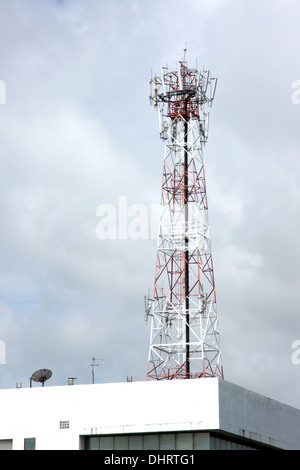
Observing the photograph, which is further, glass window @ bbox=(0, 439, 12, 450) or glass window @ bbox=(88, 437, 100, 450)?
glass window @ bbox=(0, 439, 12, 450)

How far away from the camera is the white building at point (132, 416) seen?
66375 millimetres

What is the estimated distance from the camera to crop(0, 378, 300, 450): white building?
6638cm

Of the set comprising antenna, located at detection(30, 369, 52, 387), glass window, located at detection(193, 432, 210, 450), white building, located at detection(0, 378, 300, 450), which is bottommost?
glass window, located at detection(193, 432, 210, 450)

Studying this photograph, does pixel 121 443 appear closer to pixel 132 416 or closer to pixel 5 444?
pixel 132 416

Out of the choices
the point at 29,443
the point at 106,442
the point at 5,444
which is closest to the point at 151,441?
the point at 106,442

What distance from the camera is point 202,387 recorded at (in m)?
66.6

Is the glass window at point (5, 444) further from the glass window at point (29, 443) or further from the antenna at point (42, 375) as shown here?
the antenna at point (42, 375)

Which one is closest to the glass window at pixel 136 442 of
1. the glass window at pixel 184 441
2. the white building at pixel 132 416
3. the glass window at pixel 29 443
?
the white building at pixel 132 416

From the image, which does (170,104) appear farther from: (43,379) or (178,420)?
(178,420)

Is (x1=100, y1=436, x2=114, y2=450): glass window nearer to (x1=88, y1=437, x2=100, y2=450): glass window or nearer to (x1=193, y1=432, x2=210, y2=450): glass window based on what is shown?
(x1=88, y1=437, x2=100, y2=450): glass window

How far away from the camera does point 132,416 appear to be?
67500 mm

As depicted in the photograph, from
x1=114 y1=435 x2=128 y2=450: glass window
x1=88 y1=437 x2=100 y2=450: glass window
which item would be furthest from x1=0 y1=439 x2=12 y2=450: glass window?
x1=114 y1=435 x2=128 y2=450: glass window

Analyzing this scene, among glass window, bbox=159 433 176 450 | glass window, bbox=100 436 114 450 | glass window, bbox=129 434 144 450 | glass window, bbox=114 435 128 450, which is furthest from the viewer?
glass window, bbox=100 436 114 450

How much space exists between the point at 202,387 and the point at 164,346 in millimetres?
22576
